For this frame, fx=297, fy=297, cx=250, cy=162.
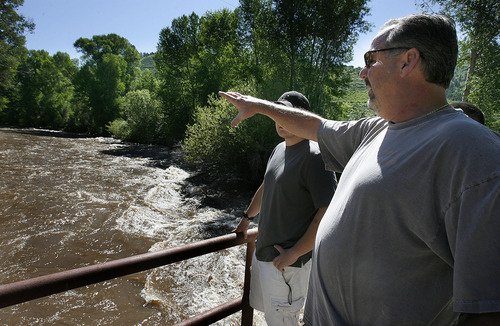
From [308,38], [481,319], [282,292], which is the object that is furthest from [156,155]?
[481,319]

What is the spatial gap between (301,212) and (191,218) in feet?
30.7

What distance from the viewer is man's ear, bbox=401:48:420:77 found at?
1103 mm

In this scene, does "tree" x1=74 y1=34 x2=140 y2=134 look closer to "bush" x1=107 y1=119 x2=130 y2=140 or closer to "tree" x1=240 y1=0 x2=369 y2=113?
"bush" x1=107 y1=119 x2=130 y2=140

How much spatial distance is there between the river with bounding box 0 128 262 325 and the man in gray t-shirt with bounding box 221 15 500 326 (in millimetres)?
4931

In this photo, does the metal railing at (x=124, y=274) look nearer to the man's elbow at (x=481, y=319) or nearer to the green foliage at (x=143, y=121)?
the man's elbow at (x=481, y=319)

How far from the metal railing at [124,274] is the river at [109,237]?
12.6 feet

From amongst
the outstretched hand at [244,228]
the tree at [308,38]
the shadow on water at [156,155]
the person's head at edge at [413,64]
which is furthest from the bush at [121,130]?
the person's head at edge at [413,64]

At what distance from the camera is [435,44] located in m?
1.08

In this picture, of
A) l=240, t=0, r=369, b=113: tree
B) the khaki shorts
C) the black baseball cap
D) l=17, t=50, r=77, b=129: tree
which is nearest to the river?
the khaki shorts

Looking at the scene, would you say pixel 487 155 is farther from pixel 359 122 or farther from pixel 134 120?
pixel 134 120

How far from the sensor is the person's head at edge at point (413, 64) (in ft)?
3.53

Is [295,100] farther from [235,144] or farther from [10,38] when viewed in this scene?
[10,38]

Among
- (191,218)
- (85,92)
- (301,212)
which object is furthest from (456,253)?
(85,92)

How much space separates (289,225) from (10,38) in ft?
137
